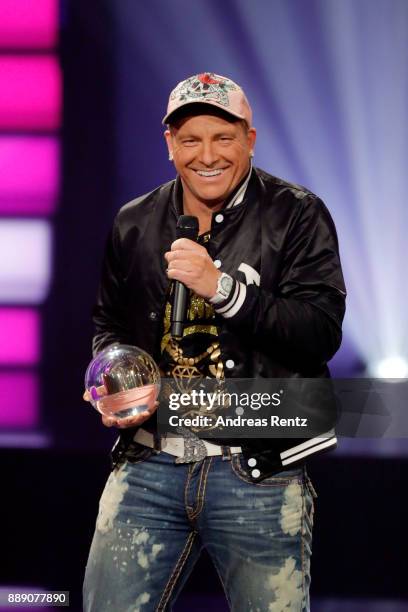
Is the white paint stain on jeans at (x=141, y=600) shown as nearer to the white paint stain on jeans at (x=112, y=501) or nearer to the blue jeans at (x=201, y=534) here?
the blue jeans at (x=201, y=534)

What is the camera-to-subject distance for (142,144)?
2.85 m

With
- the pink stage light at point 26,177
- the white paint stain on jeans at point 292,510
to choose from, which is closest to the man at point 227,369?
the white paint stain on jeans at point 292,510

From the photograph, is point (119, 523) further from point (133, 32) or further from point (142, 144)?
point (133, 32)

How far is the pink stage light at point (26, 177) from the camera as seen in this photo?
2.91 m

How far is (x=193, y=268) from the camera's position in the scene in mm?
1761

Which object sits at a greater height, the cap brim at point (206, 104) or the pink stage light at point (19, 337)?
the cap brim at point (206, 104)

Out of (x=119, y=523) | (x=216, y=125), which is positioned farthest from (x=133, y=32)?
(x=119, y=523)

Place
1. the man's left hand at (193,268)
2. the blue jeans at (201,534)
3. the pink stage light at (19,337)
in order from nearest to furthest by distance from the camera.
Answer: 1. the man's left hand at (193,268)
2. the blue jeans at (201,534)
3. the pink stage light at (19,337)

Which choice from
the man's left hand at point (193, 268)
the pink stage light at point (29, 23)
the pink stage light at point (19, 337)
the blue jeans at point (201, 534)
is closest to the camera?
the man's left hand at point (193, 268)

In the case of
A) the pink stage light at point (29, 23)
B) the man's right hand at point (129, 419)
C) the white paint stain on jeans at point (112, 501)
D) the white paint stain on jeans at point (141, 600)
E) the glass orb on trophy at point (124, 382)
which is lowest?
the white paint stain on jeans at point (141, 600)

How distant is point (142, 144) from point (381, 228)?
2.26 ft

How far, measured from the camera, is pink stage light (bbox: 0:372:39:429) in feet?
9.71

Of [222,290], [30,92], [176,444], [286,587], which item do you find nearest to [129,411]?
[176,444]

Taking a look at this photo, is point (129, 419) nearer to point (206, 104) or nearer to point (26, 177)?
point (206, 104)
